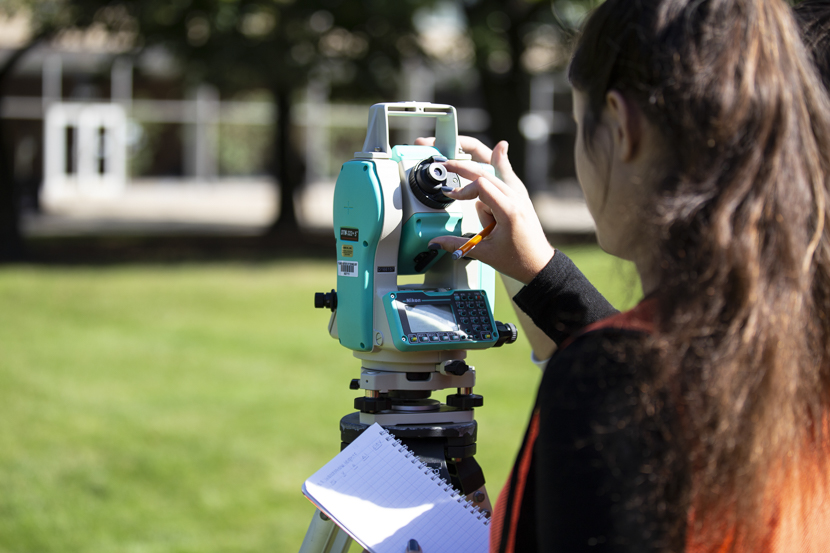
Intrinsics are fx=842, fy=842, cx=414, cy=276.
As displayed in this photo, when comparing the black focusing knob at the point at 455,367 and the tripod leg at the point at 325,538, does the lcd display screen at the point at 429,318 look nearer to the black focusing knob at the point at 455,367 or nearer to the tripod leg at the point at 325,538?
the black focusing knob at the point at 455,367

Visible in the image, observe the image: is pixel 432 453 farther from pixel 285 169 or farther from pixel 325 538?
pixel 285 169

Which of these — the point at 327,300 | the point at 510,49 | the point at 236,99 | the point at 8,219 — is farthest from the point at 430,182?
the point at 236,99

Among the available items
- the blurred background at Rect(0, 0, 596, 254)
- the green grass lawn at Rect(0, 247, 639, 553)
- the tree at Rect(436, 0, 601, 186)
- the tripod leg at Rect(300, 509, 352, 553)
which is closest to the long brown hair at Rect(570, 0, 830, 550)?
the green grass lawn at Rect(0, 247, 639, 553)

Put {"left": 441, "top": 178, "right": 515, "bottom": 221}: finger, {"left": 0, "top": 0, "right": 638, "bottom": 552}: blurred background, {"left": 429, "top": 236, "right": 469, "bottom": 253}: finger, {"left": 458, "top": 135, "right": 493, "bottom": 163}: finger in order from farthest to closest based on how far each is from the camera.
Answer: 1. {"left": 0, "top": 0, "right": 638, "bottom": 552}: blurred background
2. {"left": 458, "top": 135, "right": 493, "bottom": 163}: finger
3. {"left": 429, "top": 236, "right": 469, "bottom": 253}: finger
4. {"left": 441, "top": 178, "right": 515, "bottom": 221}: finger

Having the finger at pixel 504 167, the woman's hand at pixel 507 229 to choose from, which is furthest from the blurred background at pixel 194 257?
the finger at pixel 504 167

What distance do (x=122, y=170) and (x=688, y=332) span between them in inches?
1109

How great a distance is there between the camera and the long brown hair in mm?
961

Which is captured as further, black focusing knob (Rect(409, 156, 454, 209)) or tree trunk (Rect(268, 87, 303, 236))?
tree trunk (Rect(268, 87, 303, 236))

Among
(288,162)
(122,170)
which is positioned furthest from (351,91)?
(122,170)

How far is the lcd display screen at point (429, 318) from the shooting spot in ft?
5.67

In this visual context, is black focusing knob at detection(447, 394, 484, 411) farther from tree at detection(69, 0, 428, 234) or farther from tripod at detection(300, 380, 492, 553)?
tree at detection(69, 0, 428, 234)

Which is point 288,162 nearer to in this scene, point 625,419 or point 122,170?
point 122,170

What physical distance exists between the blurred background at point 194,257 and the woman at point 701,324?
0.58 ft

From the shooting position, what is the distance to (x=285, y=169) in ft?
52.3
